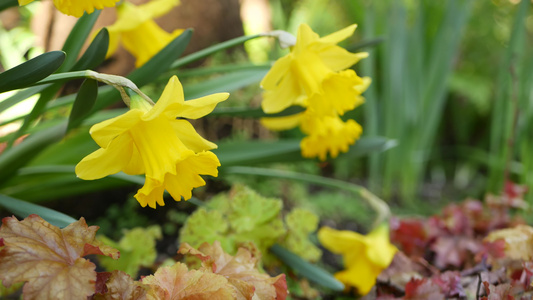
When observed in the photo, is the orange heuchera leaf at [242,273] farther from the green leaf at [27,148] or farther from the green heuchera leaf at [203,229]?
the green leaf at [27,148]

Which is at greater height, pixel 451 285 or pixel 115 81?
pixel 115 81

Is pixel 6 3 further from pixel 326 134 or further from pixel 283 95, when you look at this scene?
pixel 326 134

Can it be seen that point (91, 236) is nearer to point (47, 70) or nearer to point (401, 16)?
point (47, 70)

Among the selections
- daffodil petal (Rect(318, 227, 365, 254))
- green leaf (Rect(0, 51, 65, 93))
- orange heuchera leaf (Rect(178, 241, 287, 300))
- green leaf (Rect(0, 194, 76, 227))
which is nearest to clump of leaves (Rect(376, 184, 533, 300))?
daffodil petal (Rect(318, 227, 365, 254))

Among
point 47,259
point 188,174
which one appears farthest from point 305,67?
point 47,259

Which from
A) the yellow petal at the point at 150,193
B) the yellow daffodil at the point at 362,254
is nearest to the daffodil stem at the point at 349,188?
the yellow daffodil at the point at 362,254

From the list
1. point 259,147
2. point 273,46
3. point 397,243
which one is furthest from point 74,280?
point 273,46
